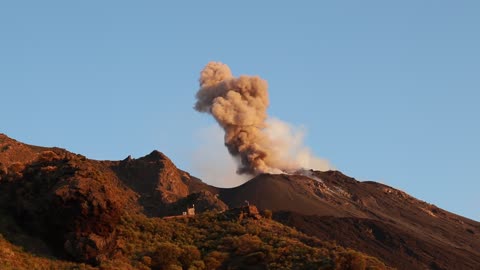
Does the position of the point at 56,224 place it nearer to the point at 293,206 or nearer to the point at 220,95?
the point at 293,206

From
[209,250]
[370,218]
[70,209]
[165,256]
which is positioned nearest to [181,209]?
[209,250]

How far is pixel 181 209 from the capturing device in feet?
293

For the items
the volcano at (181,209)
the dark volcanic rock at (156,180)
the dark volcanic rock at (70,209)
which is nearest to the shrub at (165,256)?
the volcano at (181,209)

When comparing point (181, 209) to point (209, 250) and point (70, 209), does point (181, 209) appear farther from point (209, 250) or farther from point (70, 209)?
point (70, 209)

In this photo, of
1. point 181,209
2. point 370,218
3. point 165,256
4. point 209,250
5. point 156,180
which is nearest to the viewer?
point 165,256

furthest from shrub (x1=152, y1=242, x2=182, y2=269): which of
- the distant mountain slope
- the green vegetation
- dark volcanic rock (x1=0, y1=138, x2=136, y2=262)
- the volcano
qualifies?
the distant mountain slope

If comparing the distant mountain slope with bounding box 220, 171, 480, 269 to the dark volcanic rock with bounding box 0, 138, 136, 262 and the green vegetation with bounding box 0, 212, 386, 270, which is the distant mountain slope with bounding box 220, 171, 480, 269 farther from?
the dark volcanic rock with bounding box 0, 138, 136, 262

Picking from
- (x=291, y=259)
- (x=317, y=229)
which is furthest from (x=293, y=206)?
(x=291, y=259)

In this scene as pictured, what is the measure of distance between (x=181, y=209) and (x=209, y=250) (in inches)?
1334

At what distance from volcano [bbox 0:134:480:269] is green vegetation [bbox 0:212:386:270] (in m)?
0.28

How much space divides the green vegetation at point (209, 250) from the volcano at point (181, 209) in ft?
0.91

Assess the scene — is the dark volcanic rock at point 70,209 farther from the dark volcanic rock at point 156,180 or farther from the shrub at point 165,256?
the dark volcanic rock at point 156,180

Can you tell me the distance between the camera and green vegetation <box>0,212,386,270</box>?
47.6 m

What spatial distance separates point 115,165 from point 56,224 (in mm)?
82868
